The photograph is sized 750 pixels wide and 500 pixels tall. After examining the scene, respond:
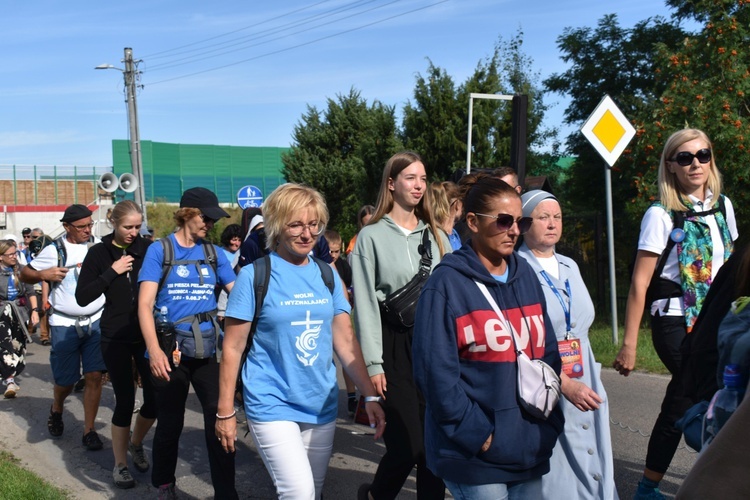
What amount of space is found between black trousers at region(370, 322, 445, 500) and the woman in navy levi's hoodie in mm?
1042

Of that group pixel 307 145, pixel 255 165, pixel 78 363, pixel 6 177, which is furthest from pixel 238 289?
pixel 255 165

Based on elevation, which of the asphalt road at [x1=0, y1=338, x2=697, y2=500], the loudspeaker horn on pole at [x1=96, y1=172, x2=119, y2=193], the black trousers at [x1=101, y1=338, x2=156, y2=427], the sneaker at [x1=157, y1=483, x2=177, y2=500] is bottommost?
the asphalt road at [x1=0, y1=338, x2=697, y2=500]

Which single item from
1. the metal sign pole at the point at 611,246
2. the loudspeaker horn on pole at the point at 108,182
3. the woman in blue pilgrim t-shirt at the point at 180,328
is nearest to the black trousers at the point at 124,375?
the woman in blue pilgrim t-shirt at the point at 180,328

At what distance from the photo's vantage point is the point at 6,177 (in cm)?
4772

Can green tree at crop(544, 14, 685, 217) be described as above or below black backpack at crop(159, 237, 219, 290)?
above

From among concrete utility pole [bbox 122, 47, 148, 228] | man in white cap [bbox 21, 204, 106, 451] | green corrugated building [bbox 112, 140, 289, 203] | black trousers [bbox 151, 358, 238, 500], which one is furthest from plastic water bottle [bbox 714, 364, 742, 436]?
green corrugated building [bbox 112, 140, 289, 203]

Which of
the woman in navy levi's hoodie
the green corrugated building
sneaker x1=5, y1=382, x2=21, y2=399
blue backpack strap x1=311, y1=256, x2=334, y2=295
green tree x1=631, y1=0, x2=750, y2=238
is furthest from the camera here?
the green corrugated building

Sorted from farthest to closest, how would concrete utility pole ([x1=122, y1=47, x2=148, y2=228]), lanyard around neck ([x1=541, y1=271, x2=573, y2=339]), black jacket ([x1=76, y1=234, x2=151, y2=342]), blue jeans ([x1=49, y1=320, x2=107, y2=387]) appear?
concrete utility pole ([x1=122, y1=47, x2=148, y2=228]) < blue jeans ([x1=49, y1=320, x2=107, y2=387]) < black jacket ([x1=76, y1=234, x2=151, y2=342]) < lanyard around neck ([x1=541, y1=271, x2=573, y2=339])

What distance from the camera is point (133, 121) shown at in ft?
90.8

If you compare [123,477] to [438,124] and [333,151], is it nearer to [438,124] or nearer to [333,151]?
[438,124]

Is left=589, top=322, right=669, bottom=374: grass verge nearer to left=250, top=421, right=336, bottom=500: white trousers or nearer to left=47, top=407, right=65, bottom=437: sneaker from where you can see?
left=250, top=421, right=336, bottom=500: white trousers

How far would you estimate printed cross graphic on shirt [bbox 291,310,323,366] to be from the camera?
3936 mm

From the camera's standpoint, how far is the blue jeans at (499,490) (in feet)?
10.2

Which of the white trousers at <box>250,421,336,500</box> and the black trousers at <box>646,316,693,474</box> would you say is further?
the black trousers at <box>646,316,693,474</box>
